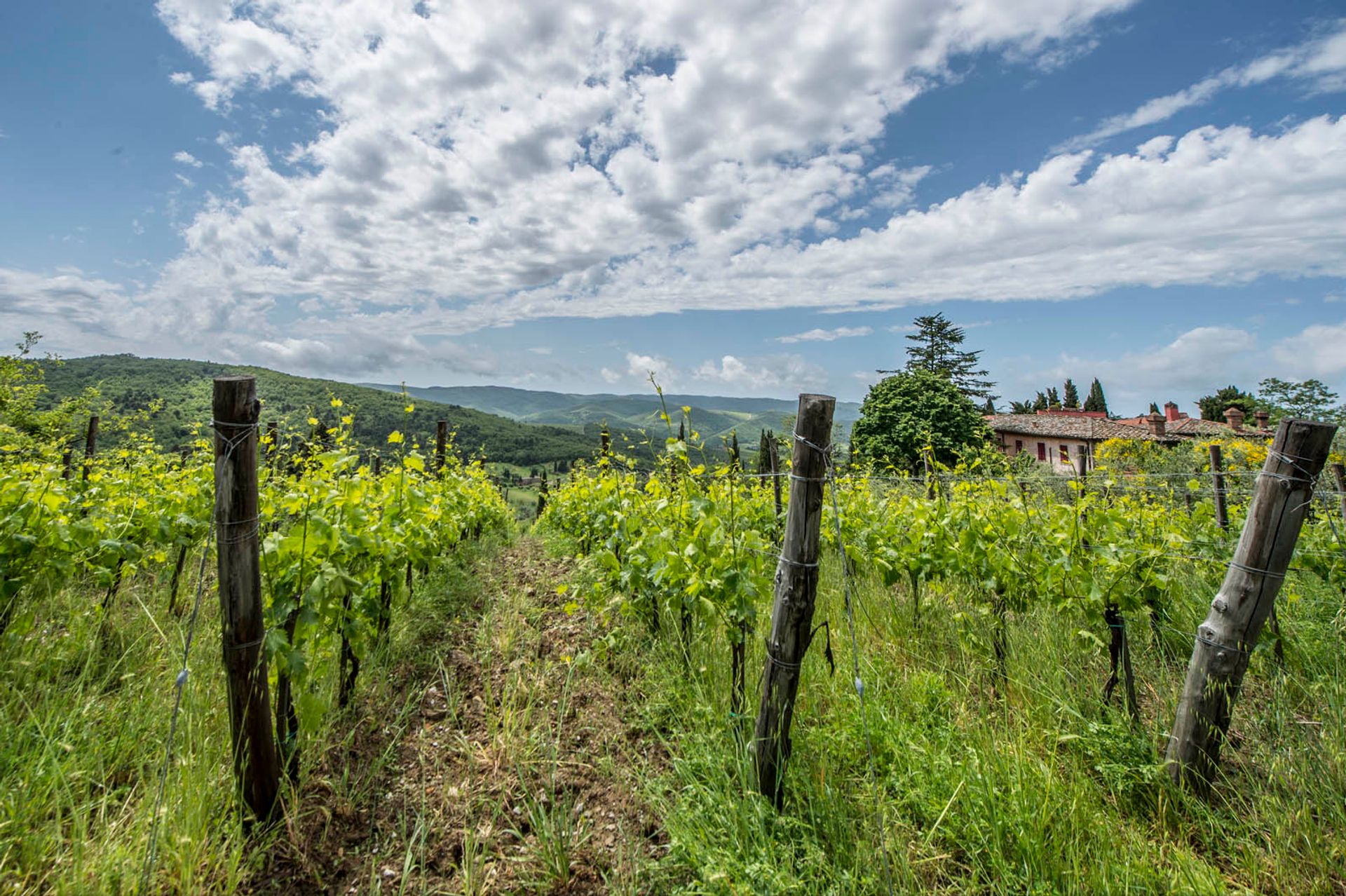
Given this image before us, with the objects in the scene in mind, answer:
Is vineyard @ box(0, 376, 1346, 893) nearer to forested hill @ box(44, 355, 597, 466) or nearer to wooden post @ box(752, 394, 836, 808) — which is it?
wooden post @ box(752, 394, 836, 808)

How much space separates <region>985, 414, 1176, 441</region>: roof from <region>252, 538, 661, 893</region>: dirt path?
38710 millimetres

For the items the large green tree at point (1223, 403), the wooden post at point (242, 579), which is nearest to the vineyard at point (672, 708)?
the wooden post at point (242, 579)

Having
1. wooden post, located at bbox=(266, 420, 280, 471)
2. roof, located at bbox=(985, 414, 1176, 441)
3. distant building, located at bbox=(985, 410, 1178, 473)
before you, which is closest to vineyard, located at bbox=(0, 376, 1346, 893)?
wooden post, located at bbox=(266, 420, 280, 471)

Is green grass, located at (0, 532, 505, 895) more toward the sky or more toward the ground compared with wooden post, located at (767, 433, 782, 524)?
more toward the ground

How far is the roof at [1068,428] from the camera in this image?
3559 cm

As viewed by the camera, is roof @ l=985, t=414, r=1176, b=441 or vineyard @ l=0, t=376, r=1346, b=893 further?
roof @ l=985, t=414, r=1176, b=441

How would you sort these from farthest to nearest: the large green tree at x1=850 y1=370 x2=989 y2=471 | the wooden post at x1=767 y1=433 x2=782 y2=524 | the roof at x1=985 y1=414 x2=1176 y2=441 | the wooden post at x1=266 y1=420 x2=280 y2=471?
the roof at x1=985 y1=414 x2=1176 y2=441
the large green tree at x1=850 y1=370 x2=989 y2=471
the wooden post at x1=266 y1=420 x2=280 y2=471
the wooden post at x1=767 y1=433 x2=782 y2=524

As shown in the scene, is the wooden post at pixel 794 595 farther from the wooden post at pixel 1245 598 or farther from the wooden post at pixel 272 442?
the wooden post at pixel 272 442

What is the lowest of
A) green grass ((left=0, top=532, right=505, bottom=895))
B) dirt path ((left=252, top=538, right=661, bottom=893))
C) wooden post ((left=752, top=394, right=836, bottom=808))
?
dirt path ((left=252, top=538, right=661, bottom=893))

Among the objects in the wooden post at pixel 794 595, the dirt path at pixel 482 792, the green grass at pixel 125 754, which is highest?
the wooden post at pixel 794 595

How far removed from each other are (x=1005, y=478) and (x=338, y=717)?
4.87 meters

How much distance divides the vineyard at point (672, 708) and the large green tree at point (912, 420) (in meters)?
27.0

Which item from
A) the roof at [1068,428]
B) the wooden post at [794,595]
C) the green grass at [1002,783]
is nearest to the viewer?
the green grass at [1002,783]

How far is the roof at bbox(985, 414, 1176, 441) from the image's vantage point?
3559cm
